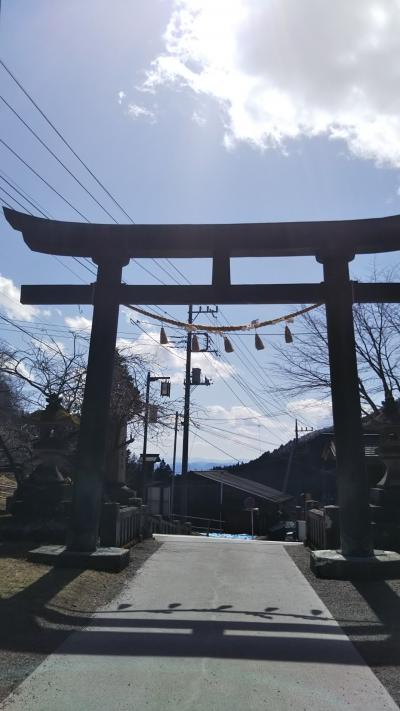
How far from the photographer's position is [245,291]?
9.71 meters

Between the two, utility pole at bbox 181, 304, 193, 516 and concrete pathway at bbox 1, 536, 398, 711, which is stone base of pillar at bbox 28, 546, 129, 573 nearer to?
concrete pathway at bbox 1, 536, 398, 711

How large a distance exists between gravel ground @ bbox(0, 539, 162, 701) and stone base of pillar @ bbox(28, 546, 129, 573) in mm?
139

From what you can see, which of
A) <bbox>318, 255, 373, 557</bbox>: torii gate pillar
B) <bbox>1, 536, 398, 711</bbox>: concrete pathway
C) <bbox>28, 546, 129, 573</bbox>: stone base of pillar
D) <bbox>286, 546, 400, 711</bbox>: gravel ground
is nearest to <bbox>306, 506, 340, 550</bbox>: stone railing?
<bbox>286, 546, 400, 711</bbox>: gravel ground

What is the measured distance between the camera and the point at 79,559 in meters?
8.05

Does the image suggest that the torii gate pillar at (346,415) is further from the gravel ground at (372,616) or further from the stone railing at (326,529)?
the stone railing at (326,529)

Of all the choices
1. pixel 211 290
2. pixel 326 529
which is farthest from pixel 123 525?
pixel 211 290

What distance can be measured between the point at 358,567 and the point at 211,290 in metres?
4.92

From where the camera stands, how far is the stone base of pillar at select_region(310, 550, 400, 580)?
7.83 metres

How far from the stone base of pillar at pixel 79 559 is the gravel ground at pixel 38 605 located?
14 centimetres

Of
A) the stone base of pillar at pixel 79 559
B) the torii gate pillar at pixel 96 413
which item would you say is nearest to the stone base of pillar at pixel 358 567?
the stone base of pillar at pixel 79 559

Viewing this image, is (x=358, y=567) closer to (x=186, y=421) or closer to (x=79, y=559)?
(x=79, y=559)

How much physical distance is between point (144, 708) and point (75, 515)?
5055 mm

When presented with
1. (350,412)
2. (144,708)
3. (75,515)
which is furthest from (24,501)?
(144,708)

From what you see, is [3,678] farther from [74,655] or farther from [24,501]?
[24,501]
